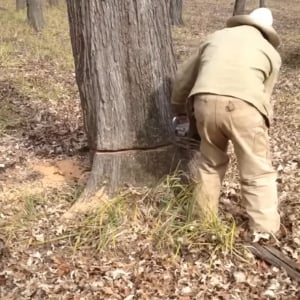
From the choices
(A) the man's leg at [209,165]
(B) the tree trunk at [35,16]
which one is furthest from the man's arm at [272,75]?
(B) the tree trunk at [35,16]

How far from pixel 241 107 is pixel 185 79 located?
0.60 m

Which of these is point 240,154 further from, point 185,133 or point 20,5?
point 20,5

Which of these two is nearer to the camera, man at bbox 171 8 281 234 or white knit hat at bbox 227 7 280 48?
man at bbox 171 8 281 234

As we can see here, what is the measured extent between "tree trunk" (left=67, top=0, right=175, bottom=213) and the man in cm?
39

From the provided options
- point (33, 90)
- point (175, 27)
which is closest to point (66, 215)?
point (33, 90)

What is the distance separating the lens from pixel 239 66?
156 inches

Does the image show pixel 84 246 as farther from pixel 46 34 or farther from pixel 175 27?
pixel 175 27

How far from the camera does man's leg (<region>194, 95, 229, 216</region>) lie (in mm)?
4129

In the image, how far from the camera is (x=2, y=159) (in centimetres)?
598

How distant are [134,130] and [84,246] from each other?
107 cm

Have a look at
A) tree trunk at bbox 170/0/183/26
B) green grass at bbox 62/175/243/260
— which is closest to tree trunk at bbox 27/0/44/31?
tree trunk at bbox 170/0/183/26

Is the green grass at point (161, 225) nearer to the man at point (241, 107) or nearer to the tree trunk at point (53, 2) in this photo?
the man at point (241, 107)

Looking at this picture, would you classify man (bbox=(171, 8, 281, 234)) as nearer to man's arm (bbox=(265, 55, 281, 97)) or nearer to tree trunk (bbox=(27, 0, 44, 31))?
man's arm (bbox=(265, 55, 281, 97))

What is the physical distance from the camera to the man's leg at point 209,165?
163 inches
